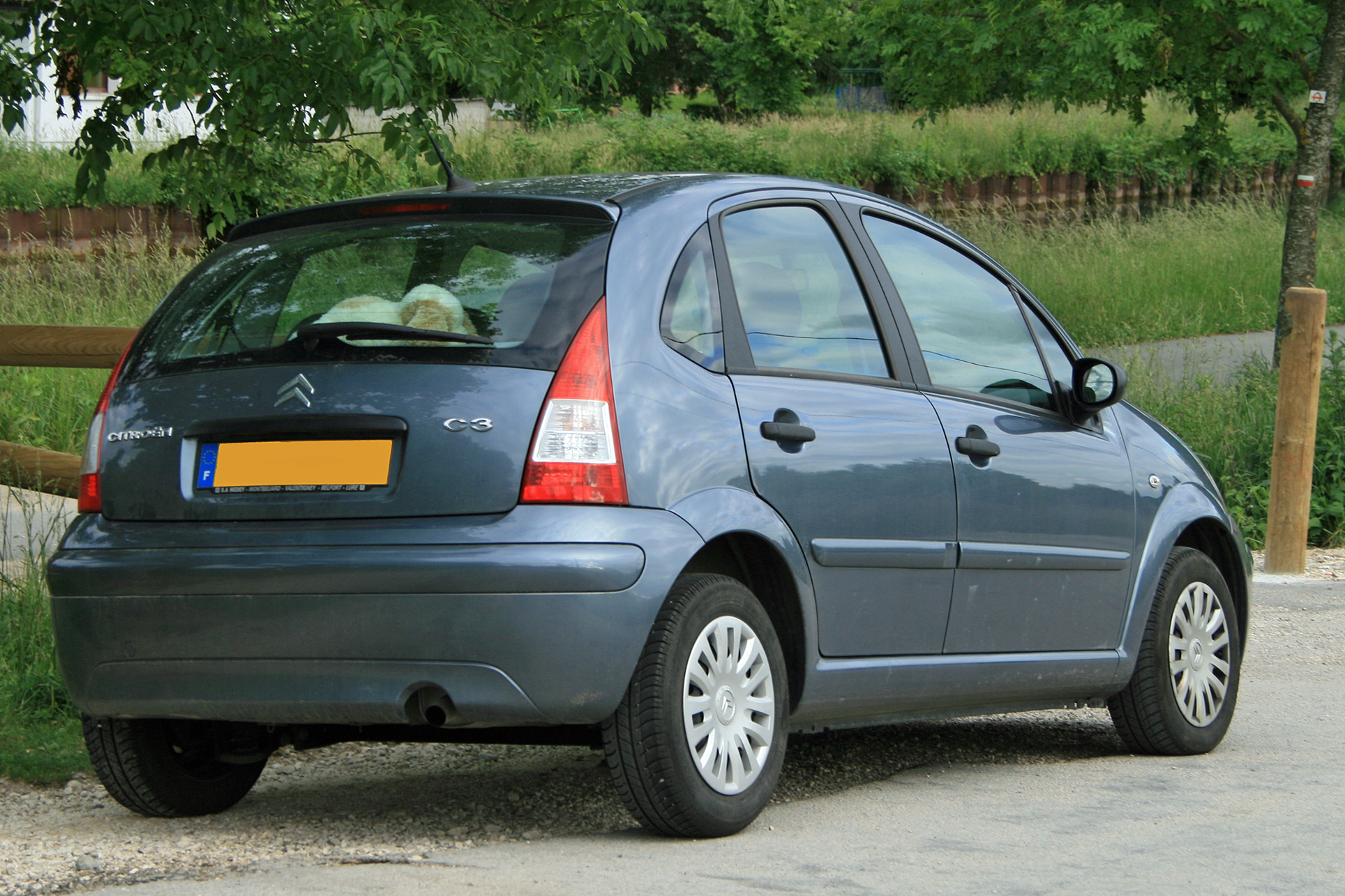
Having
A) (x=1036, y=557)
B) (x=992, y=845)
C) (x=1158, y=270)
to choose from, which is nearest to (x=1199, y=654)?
(x=1036, y=557)

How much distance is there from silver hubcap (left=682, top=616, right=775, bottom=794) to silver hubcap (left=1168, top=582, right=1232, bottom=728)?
2.01m

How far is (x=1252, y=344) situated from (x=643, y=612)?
15.4 meters

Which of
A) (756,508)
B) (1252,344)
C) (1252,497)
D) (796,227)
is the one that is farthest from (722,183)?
(1252,344)

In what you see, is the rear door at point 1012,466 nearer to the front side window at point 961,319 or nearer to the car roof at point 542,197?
the front side window at point 961,319

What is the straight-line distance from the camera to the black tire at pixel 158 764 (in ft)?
13.8

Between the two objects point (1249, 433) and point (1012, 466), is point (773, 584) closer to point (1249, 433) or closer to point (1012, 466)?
point (1012, 466)

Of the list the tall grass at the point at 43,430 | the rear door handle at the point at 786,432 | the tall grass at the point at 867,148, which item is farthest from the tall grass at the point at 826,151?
the rear door handle at the point at 786,432

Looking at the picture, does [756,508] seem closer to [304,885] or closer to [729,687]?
[729,687]

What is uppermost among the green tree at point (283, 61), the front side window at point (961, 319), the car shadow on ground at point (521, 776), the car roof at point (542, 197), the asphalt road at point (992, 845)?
the green tree at point (283, 61)

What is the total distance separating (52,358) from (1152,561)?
430 centimetres

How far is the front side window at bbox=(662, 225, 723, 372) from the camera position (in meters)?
3.96

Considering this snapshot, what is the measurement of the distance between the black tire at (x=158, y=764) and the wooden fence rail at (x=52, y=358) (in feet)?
7.90

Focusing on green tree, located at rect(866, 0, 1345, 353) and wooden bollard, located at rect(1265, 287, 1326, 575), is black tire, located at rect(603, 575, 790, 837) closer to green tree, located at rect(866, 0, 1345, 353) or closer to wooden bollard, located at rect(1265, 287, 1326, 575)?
wooden bollard, located at rect(1265, 287, 1326, 575)

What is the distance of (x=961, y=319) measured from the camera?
197 inches
